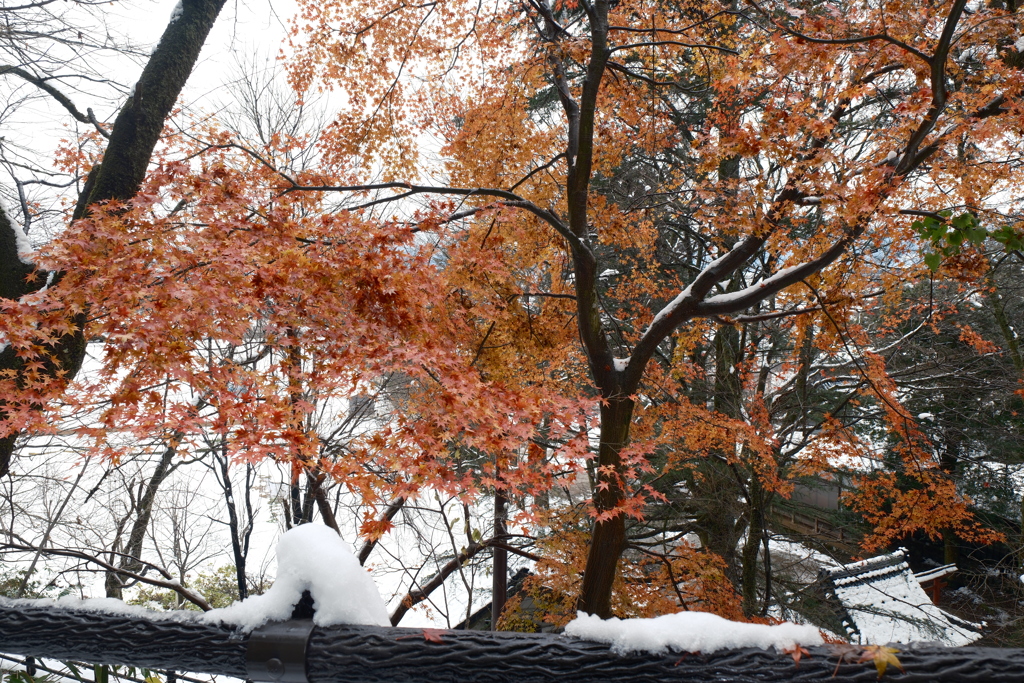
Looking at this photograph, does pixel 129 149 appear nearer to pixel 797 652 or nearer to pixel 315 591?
pixel 315 591

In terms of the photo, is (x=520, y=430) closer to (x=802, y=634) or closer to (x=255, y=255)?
(x=255, y=255)

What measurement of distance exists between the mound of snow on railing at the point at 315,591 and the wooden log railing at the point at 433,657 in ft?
0.12

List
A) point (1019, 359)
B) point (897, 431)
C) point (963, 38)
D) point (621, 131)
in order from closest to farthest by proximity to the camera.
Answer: point (963, 38) < point (897, 431) < point (621, 131) < point (1019, 359)

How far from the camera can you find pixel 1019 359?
816 centimetres

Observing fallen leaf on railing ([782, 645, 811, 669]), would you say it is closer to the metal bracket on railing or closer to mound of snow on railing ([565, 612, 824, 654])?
mound of snow on railing ([565, 612, 824, 654])

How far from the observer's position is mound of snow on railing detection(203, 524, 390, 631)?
1.61 meters

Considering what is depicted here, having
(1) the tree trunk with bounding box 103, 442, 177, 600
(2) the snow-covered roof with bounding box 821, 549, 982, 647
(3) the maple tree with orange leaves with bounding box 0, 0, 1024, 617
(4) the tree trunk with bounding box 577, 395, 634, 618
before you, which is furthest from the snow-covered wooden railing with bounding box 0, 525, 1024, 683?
(2) the snow-covered roof with bounding box 821, 549, 982, 647

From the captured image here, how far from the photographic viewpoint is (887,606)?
9469 millimetres

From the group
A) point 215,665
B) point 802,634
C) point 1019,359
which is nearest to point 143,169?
point 215,665

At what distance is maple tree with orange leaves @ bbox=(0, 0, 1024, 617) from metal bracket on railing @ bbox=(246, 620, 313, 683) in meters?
1.65

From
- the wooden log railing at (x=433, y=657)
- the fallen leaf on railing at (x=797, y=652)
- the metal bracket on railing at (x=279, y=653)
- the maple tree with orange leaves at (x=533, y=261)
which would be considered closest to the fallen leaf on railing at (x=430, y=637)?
the wooden log railing at (x=433, y=657)

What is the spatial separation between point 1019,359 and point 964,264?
207 inches

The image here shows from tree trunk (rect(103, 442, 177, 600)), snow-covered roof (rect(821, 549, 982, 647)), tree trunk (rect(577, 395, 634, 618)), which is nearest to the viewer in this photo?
tree trunk (rect(577, 395, 634, 618))

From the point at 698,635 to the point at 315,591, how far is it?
1112 mm
